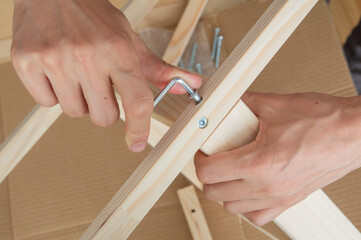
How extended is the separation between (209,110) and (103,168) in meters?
0.60

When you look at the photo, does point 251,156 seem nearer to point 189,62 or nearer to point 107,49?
point 107,49

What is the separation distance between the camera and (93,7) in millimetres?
432

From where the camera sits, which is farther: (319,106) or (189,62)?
(189,62)

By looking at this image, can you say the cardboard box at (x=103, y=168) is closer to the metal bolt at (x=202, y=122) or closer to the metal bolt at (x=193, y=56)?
the metal bolt at (x=193, y=56)

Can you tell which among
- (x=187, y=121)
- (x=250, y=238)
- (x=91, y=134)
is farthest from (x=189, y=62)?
(x=187, y=121)

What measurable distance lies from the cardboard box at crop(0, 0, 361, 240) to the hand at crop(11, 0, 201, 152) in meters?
0.51

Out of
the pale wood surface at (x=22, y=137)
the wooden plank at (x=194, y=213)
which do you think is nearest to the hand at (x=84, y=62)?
the pale wood surface at (x=22, y=137)

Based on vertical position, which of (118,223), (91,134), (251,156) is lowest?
→ (91,134)

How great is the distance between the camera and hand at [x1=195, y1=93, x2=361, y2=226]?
1.56ft

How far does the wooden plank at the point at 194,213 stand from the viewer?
862 mm

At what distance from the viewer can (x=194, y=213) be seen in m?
0.88

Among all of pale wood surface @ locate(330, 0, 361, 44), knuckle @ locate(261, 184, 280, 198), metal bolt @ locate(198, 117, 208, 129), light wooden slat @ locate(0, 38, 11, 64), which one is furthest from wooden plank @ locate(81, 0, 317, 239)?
pale wood surface @ locate(330, 0, 361, 44)

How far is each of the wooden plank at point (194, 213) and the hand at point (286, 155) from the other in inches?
13.9

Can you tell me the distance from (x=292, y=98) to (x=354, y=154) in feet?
0.33
